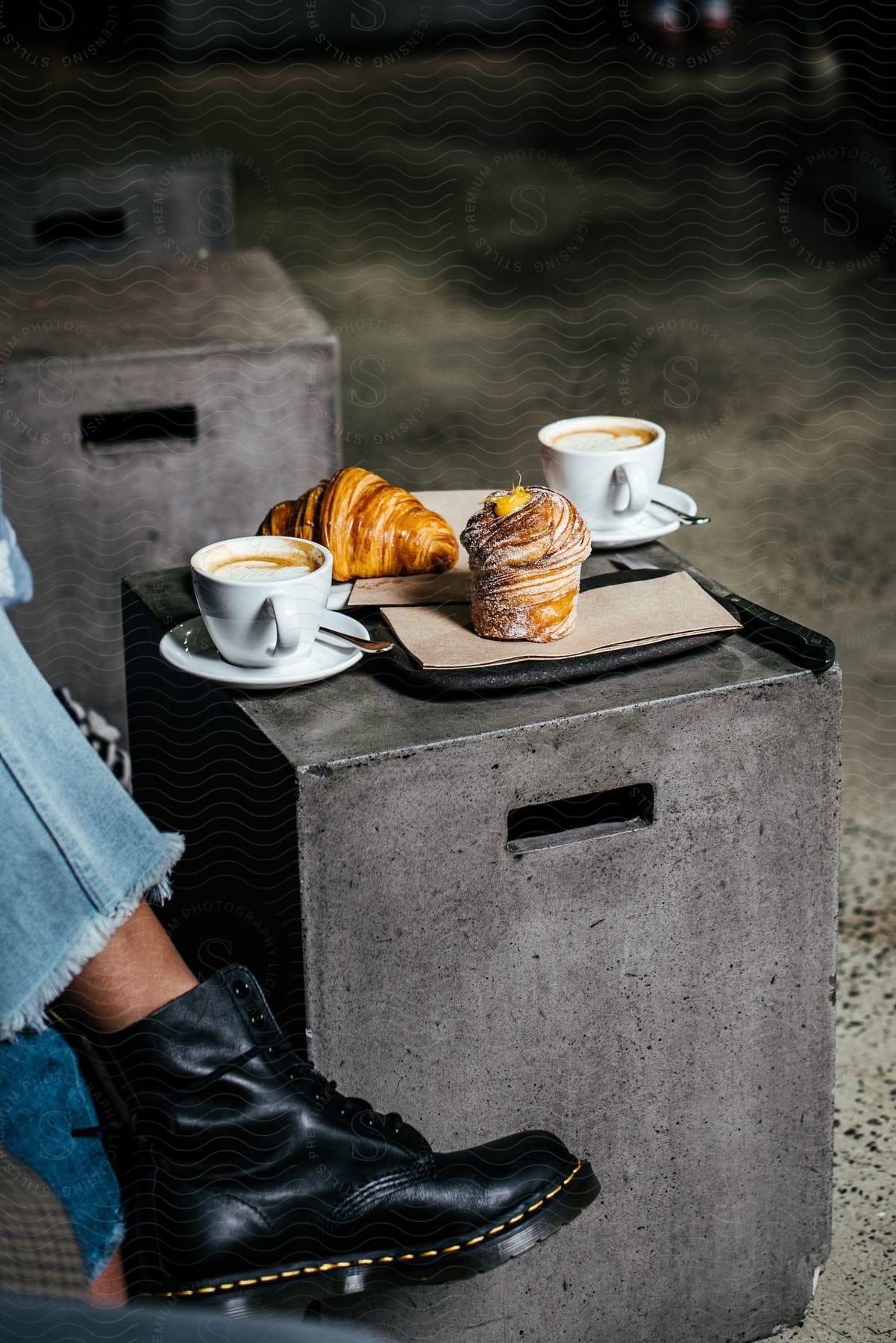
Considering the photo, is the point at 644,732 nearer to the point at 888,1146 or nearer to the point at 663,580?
the point at 663,580

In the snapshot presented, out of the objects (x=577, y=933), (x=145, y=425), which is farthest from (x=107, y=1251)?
(x=145, y=425)

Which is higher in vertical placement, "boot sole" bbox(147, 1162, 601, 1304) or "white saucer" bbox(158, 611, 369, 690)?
"white saucer" bbox(158, 611, 369, 690)

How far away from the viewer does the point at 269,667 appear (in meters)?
1.12

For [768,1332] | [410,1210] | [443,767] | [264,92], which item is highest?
[264,92]

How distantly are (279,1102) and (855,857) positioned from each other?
4.13ft

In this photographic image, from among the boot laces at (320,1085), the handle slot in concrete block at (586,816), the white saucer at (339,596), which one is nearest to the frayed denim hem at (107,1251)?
the boot laces at (320,1085)

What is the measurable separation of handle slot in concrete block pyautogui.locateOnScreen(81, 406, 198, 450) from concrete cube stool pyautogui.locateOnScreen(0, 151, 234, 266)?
44.4 inches

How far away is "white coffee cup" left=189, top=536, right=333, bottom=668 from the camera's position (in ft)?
3.55

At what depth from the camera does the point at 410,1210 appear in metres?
1.07

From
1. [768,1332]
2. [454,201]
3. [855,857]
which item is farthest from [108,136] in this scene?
[768,1332]

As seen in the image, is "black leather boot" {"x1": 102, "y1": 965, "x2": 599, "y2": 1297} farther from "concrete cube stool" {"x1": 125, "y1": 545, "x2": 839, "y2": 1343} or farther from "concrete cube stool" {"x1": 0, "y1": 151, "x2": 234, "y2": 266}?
"concrete cube stool" {"x1": 0, "y1": 151, "x2": 234, "y2": 266}

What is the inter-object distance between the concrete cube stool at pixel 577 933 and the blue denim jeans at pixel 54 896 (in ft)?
0.38

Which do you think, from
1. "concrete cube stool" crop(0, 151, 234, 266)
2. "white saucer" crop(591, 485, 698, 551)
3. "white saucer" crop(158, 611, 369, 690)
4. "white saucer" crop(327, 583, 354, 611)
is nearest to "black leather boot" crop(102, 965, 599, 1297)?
"white saucer" crop(158, 611, 369, 690)

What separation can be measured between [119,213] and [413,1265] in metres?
2.93
